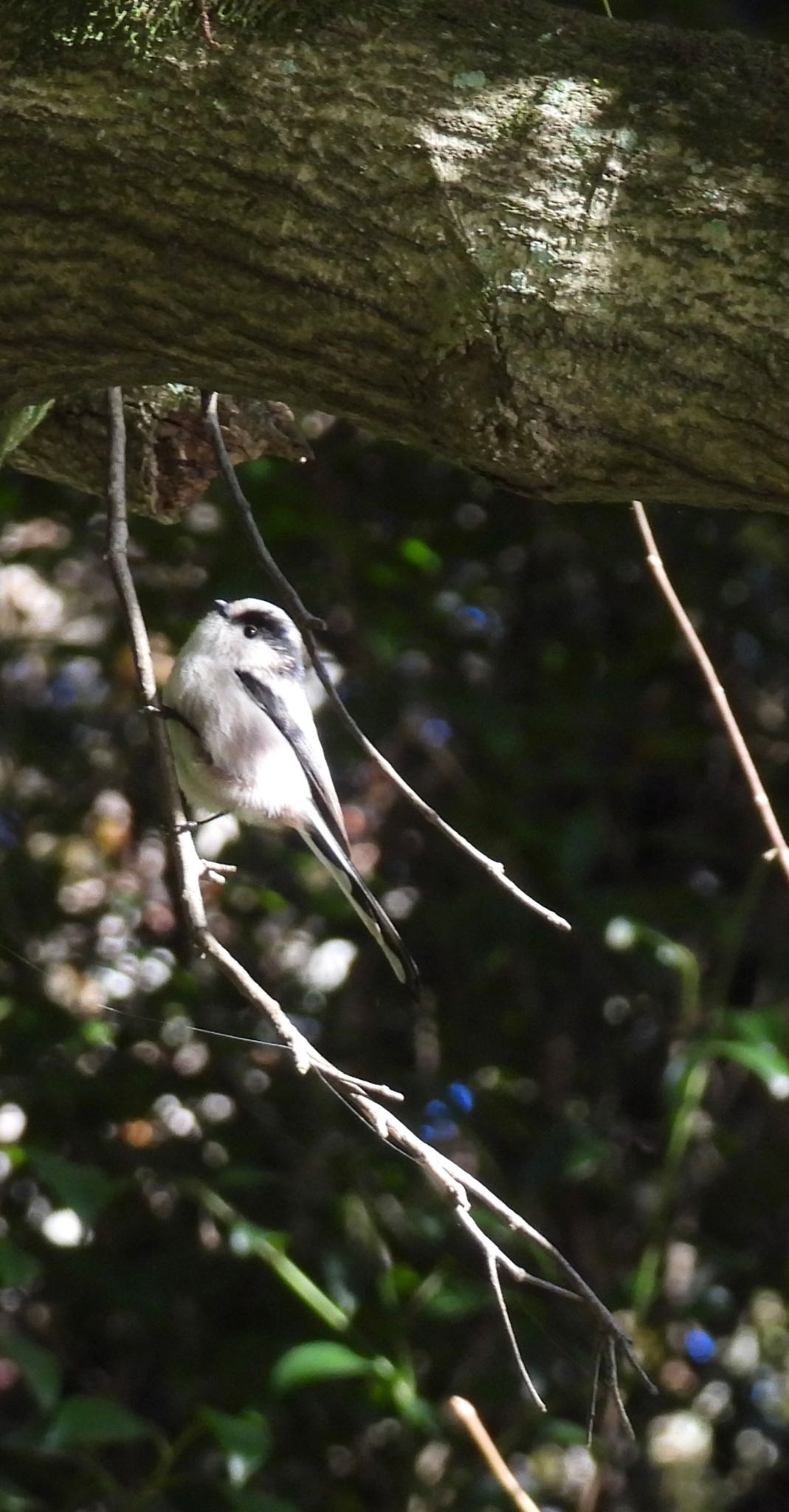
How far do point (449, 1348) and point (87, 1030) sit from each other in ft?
2.79

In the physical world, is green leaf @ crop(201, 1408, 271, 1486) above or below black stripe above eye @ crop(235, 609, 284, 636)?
below

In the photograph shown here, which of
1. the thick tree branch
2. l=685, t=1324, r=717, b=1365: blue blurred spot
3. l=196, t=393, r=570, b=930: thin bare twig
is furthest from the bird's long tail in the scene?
l=685, t=1324, r=717, b=1365: blue blurred spot

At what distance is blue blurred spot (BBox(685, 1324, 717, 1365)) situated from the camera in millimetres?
2826

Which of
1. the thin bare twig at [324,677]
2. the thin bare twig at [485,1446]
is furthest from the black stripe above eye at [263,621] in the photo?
the thin bare twig at [485,1446]

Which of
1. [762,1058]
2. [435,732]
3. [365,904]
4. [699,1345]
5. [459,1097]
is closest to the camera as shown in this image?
[365,904]

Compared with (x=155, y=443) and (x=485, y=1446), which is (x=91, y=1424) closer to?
(x=155, y=443)

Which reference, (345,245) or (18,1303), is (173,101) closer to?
(345,245)

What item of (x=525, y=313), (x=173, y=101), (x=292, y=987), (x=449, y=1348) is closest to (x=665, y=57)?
(x=525, y=313)

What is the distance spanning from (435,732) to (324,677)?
1423 mm

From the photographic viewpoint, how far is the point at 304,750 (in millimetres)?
2010

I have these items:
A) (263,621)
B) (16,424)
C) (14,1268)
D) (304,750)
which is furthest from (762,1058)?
(16,424)

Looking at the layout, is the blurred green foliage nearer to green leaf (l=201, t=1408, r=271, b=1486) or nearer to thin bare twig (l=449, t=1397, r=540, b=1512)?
green leaf (l=201, t=1408, r=271, b=1486)

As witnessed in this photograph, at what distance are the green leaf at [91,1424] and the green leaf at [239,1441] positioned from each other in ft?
0.27

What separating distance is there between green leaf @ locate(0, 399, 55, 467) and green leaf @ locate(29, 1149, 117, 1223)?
0.92 meters
